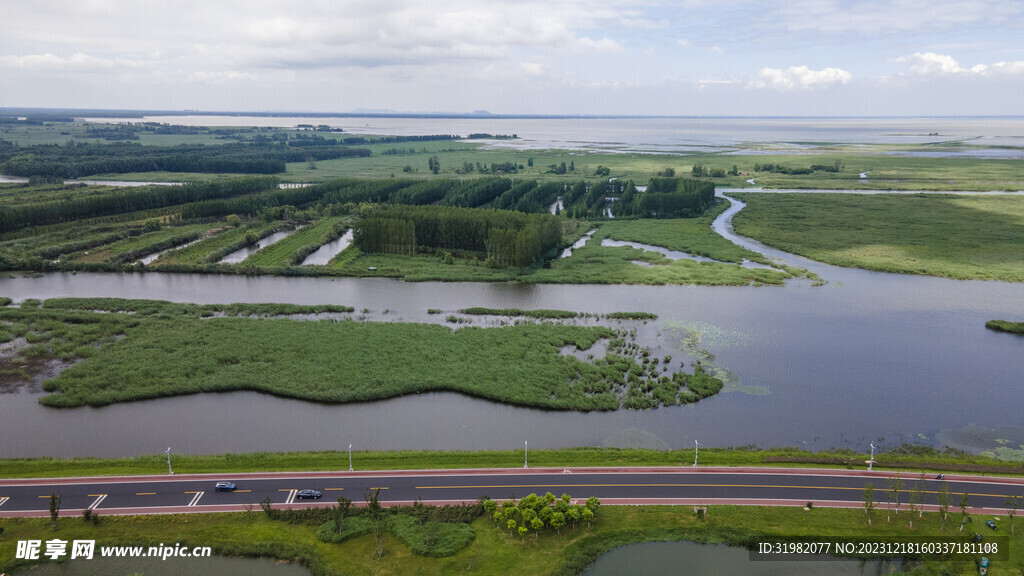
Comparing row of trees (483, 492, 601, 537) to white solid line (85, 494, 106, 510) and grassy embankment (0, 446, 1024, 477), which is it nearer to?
grassy embankment (0, 446, 1024, 477)

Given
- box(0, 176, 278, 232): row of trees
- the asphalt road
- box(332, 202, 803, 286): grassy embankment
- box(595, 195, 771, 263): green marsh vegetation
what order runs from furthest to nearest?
box(0, 176, 278, 232): row of trees, box(595, 195, 771, 263): green marsh vegetation, box(332, 202, 803, 286): grassy embankment, the asphalt road

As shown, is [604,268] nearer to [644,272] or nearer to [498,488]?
[644,272]

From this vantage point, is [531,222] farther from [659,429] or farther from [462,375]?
[659,429]

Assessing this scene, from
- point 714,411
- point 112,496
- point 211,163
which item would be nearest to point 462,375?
point 714,411

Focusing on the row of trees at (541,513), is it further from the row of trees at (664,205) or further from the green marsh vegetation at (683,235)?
the row of trees at (664,205)

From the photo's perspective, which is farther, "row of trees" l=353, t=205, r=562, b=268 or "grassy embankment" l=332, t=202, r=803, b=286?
"row of trees" l=353, t=205, r=562, b=268

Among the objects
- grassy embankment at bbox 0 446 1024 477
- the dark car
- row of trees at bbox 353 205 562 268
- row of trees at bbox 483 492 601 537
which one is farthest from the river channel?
row of trees at bbox 353 205 562 268

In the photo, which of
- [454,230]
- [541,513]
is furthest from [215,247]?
[541,513]

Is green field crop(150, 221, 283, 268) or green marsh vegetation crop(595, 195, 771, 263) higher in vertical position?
green marsh vegetation crop(595, 195, 771, 263)
